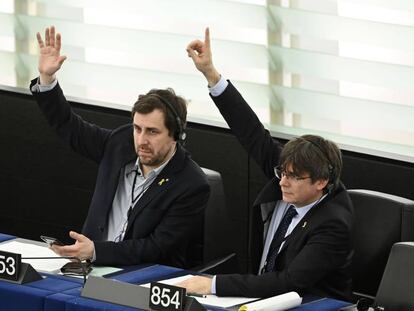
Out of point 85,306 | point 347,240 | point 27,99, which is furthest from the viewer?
point 27,99

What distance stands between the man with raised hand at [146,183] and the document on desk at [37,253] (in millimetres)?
213

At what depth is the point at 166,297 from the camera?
3.88 meters

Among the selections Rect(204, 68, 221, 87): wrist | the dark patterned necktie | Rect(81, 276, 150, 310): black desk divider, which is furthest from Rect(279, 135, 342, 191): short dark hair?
Rect(81, 276, 150, 310): black desk divider

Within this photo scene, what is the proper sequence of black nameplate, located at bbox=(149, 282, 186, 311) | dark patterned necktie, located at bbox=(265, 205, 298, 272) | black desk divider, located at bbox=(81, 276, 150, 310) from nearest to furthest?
1. black nameplate, located at bbox=(149, 282, 186, 311)
2. black desk divider, located at bbox=(81, 276, 150, 310)
3. dark patterned necktie, located at bbox=(265, 205, 298, 272)

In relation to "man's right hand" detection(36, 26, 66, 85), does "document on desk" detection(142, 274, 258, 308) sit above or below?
below

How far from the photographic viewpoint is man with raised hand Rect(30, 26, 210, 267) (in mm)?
4945

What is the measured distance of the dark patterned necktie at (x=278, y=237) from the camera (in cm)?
475

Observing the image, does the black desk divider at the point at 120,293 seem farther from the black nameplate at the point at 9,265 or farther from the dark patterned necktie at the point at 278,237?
the dark patterned necktie at the point at 278,237

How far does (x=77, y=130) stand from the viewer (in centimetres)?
534

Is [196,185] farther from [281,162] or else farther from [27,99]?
[27,99]

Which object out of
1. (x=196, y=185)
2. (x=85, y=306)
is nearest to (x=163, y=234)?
(x=196, y=185)

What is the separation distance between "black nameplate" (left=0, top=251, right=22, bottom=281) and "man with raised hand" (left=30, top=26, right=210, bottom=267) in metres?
0.52

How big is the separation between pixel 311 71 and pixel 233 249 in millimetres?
969

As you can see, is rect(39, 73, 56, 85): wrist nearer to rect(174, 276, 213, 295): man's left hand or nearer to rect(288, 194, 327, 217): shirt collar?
rect(288, 194, 327, 217): shirt collar
